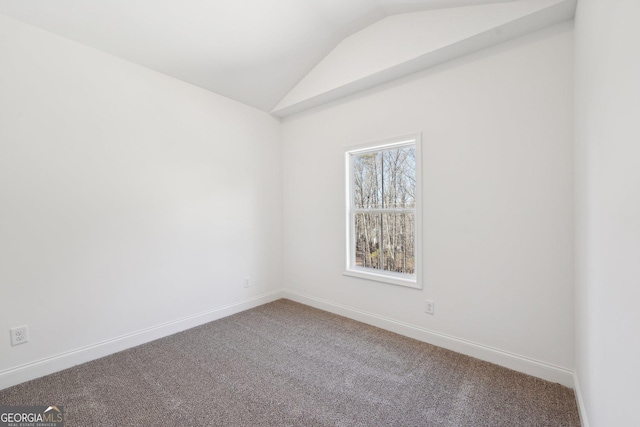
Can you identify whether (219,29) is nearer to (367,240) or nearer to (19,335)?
(367,240)

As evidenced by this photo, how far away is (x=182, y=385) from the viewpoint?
6.39 ft

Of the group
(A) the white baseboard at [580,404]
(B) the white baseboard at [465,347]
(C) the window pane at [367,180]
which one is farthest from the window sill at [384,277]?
(A) the white baseboard at [580,404]

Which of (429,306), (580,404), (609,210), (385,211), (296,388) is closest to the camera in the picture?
(609,210)

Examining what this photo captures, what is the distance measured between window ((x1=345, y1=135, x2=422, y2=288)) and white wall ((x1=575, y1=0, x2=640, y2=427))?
123 cm

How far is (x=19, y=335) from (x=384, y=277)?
119 inches

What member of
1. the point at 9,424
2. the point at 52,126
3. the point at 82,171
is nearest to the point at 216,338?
the point at 9,424

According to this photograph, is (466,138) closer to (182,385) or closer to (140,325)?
(182,385)

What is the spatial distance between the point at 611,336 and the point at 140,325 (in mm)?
3269

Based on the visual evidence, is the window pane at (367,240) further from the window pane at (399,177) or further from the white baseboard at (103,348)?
the white baseboard at (103,348)

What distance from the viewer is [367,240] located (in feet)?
10.5

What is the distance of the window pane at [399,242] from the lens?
111 inches

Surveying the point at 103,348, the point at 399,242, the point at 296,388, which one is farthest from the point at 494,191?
the point at 103,348

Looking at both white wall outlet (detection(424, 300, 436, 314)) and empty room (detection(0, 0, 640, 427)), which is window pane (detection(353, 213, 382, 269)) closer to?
empty room (detection(0, 0, 640, 427))

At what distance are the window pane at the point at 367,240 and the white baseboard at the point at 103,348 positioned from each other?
160cm
